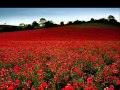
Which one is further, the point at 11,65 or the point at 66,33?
the point at 66,33

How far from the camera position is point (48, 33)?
655 inches

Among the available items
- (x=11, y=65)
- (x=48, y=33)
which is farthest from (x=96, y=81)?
(x=48, y=33)

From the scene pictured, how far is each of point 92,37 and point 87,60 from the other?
8.71m

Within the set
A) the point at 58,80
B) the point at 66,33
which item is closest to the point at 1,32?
the point at 66,33
